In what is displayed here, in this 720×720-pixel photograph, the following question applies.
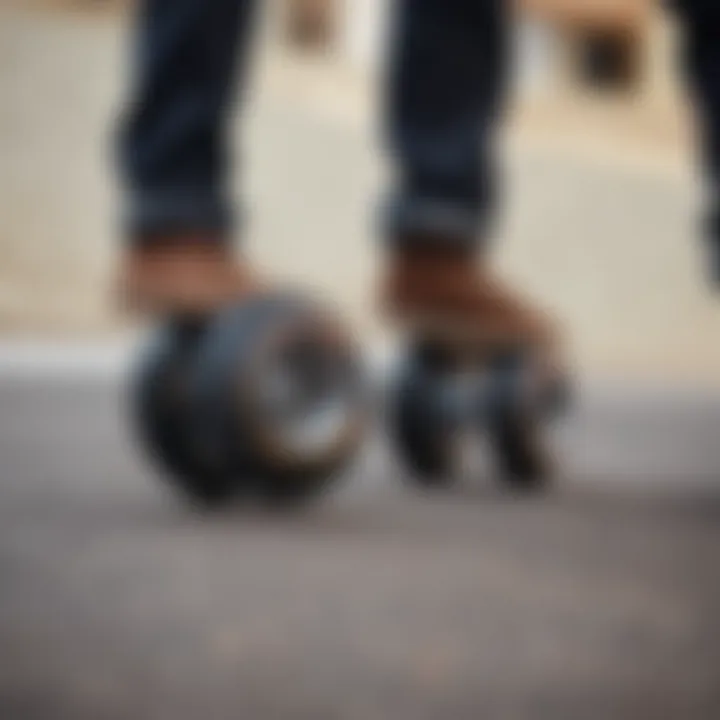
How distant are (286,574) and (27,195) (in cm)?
20

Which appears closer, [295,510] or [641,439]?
[295,510]

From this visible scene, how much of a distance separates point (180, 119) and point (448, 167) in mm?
169

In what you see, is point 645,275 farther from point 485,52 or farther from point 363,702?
point 363,702

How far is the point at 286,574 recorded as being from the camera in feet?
1.64

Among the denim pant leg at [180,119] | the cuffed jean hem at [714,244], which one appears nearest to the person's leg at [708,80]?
the cuffed jean hem at [714,244]

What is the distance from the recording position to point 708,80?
705 mm

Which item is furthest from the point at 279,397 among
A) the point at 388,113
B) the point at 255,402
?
the point at 388,113

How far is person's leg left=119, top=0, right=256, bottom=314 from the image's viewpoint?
636 mm

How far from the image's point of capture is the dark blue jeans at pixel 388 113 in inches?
25.3

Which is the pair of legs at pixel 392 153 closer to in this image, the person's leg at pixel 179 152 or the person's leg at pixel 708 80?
the person's leg at pixel 179 152

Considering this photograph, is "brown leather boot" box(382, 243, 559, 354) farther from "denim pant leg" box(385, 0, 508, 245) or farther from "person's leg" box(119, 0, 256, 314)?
"person's leg" box(119, 0, 256, 314)

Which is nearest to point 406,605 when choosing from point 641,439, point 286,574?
point 286,574

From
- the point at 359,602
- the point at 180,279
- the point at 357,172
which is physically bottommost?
the point at 359,602

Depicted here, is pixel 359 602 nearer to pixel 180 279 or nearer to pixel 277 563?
pixel 277 563
